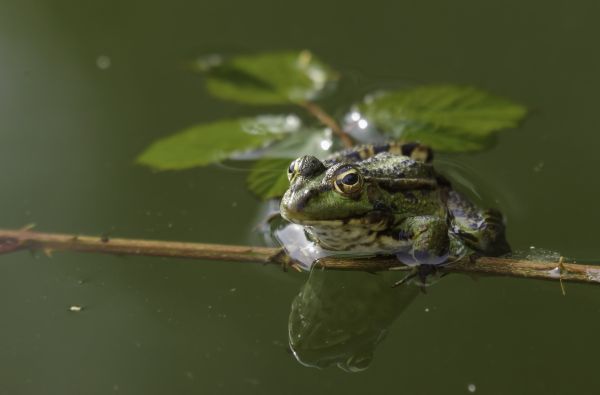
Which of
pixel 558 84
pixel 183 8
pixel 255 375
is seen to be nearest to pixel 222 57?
pixel 183 8

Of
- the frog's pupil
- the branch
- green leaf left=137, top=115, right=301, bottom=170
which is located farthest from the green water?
the frog's pupil

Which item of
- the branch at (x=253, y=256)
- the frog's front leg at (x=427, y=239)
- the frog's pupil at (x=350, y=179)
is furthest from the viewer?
the frog's front leg at (x=427, y=239)

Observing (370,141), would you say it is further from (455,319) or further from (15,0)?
(15,0)

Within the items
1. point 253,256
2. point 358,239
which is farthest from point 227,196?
point 358,239

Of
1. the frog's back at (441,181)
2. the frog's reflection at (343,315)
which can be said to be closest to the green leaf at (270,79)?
the frog's back at (441,181)

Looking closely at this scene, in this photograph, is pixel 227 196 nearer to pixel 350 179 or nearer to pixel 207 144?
pixel 207 144

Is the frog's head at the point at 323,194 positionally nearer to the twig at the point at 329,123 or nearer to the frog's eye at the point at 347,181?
the frog's eye at the point at 347,181
